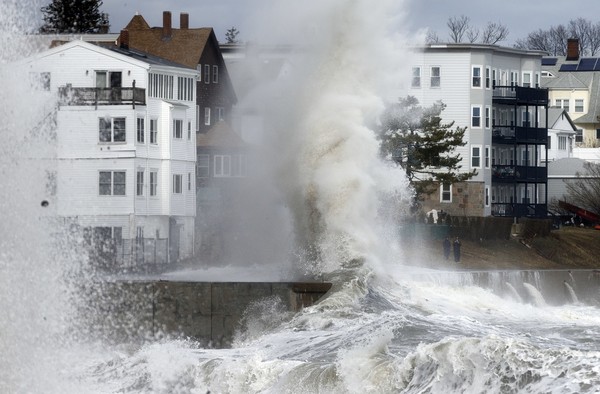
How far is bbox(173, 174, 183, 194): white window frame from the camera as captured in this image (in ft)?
200

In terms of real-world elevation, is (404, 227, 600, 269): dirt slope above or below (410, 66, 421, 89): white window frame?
below

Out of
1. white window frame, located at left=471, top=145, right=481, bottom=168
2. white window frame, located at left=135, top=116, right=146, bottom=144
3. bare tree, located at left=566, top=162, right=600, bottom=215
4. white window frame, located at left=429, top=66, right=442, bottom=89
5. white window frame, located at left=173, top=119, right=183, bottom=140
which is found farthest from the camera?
bare tree, located at left=566, top=162, right=600, bottom=215

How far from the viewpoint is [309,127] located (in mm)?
38219

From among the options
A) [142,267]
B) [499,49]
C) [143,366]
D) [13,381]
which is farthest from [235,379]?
[499,49]

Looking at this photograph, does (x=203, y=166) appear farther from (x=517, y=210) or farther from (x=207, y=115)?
(x=517, y=210)

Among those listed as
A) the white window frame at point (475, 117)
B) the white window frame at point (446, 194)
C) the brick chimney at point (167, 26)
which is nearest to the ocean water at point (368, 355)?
the brick chimney at point (167, 26)

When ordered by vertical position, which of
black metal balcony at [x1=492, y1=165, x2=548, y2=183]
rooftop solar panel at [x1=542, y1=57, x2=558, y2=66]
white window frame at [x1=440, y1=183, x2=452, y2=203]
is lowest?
white window frame at [x1=440, y1=183, x2=452, y2=203]

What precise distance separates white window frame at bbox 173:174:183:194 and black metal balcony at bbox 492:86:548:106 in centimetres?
2244

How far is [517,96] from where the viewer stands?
7856 cm

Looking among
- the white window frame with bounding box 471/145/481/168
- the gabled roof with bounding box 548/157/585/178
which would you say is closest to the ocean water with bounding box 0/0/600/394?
the white window frame with bounding box 471/145/481/168

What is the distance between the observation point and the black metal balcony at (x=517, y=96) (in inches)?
3081

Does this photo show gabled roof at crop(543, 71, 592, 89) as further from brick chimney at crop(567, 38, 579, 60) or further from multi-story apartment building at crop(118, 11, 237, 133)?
multi-story apartment building at crop(118, 11, 237, 133)

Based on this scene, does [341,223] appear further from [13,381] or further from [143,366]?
[13,381]

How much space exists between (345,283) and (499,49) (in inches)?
1924
